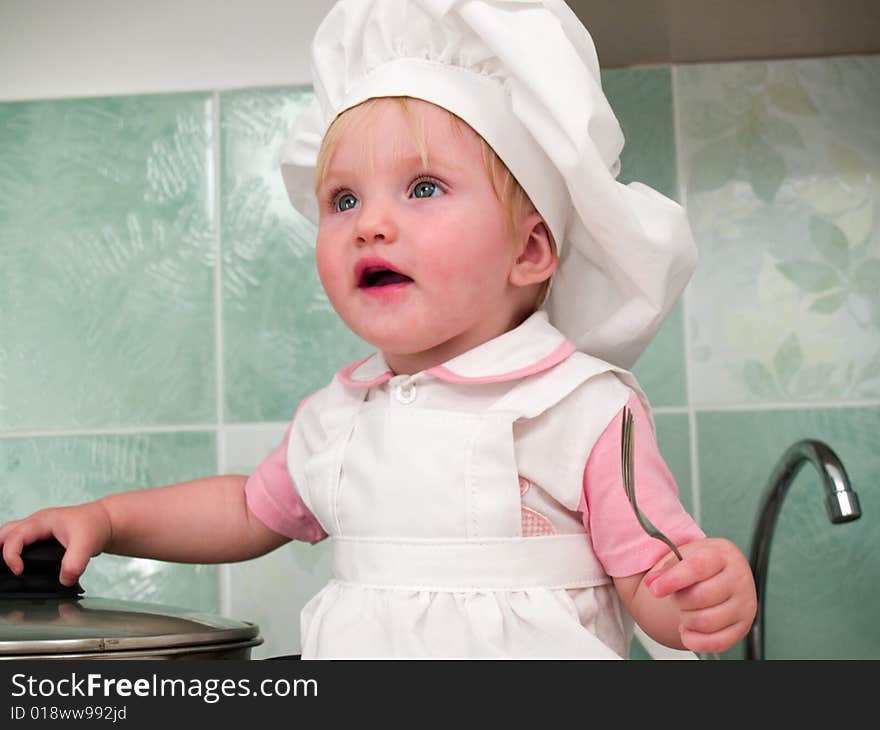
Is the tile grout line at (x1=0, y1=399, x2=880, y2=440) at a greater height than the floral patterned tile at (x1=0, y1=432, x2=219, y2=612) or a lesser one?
greater

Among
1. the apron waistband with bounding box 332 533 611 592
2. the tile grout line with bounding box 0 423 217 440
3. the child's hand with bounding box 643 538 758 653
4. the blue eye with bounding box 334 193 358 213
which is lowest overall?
the child's hand with bounding box 643 538 758 653

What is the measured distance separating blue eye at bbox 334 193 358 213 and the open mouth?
0.06 m

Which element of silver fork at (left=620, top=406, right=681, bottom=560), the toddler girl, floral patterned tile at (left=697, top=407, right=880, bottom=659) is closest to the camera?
silver fork at (left=620, top=406, right=681, bottom=560)

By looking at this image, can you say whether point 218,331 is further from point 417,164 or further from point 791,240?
point 791,240

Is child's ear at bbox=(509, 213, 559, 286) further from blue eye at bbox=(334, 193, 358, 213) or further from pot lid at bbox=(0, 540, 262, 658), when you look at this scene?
pot lid at bbox=(0, 540, 262, 658)

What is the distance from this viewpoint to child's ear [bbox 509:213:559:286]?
2.73 ft

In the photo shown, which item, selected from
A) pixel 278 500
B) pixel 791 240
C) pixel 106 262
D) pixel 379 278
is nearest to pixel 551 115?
pixel 379 278

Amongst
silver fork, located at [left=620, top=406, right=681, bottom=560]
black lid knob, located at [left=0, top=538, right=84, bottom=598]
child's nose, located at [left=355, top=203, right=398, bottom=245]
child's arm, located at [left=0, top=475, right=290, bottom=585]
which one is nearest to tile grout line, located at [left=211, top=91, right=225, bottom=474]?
child's arm, located at [left=0, top=475, right=290, bottom=585]

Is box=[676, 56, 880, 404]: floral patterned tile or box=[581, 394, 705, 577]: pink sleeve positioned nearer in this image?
box=[581, 394, 705, 577]: pink sleeve

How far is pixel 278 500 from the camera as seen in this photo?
3.04 feet

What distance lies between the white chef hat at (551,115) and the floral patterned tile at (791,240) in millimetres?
331

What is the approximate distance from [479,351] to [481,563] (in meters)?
0.16

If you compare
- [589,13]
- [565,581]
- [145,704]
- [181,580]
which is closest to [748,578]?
[565,581]

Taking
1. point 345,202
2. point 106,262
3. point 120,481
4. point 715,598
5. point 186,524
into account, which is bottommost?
point 715,598
